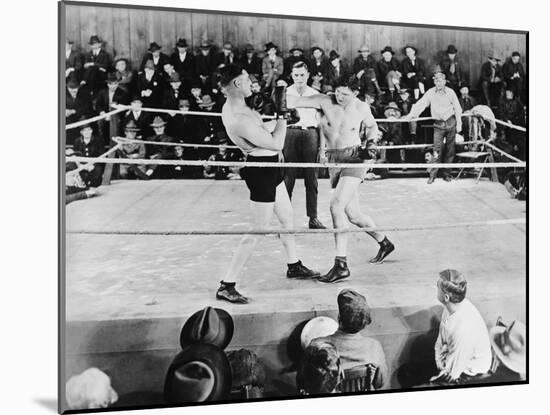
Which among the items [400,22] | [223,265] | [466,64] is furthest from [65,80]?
[466,64]

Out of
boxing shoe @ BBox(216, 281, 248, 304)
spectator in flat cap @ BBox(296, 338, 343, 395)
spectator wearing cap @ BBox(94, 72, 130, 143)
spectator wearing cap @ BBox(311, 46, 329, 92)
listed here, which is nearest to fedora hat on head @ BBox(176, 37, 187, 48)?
spectator wearing cap @ BBox(94, 72, 130, 143)

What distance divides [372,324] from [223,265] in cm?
97

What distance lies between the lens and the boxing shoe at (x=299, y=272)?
17.9 ft

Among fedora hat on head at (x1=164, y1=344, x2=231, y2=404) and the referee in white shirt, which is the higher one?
the referee in white shirt

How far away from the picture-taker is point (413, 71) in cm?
578

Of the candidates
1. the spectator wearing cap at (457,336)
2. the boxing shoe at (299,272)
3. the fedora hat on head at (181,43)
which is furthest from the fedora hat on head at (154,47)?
the spectator wearing cap at (457,336)

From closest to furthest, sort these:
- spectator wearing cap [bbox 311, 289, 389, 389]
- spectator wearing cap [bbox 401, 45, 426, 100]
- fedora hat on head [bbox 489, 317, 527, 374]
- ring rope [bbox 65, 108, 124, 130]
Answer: ring rope [bbox 65, 108, 124, 130] < spectator wearing cap [bbox 311, 289, 389, 389] < spectator wearing cap [bbox 401, 45, 426, 100] < fedora hat on head [bbox 489, 317, 527, 374]

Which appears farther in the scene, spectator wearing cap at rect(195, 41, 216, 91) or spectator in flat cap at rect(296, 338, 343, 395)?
spectator in flat cap at rect(296, 338, 343, 395)

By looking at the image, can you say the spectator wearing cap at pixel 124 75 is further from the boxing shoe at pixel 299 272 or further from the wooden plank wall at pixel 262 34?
the boxing shoe at pixel 299 272

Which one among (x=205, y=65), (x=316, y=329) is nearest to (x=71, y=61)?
(x=205, y=65)

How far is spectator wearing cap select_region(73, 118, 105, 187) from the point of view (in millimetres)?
5086

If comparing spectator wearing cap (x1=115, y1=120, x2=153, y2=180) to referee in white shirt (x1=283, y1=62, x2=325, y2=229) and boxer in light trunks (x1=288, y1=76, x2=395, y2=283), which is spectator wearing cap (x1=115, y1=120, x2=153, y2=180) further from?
boxer in light trunks (x1=288, y1=76, x2=395, y2=283)

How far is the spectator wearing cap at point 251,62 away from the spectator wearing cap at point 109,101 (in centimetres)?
70

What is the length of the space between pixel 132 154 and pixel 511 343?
265cm
